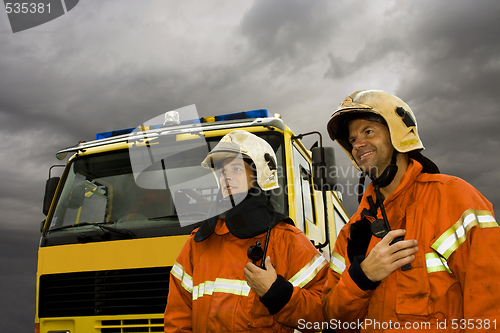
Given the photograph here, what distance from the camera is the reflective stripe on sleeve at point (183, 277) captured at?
2.31m

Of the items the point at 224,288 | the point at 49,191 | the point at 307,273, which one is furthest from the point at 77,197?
the point at 307,273

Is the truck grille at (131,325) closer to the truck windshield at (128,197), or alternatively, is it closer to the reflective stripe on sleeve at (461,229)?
the truck windshield at (128,197)

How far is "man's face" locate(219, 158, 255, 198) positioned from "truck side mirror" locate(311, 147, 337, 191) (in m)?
1.13

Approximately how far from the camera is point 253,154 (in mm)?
2660

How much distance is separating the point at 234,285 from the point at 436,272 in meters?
1.07

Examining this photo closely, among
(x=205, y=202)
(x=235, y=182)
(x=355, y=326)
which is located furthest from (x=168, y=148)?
(x=355, y=326)

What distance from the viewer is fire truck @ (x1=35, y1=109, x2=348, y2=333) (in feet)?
11.2

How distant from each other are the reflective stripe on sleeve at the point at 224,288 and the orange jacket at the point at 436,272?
514 millimetres

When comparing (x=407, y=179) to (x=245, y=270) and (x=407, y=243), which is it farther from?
(x=245, y=270)

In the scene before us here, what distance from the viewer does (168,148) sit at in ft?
13.1

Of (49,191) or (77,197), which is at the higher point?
(49,191)

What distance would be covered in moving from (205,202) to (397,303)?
229 centimetres

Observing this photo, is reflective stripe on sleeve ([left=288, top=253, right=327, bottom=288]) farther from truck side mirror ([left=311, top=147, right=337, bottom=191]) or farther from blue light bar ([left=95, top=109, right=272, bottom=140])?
blue light bar ([left=95, top=109, right=272, bottom=140])

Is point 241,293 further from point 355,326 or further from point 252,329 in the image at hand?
point 355,326
